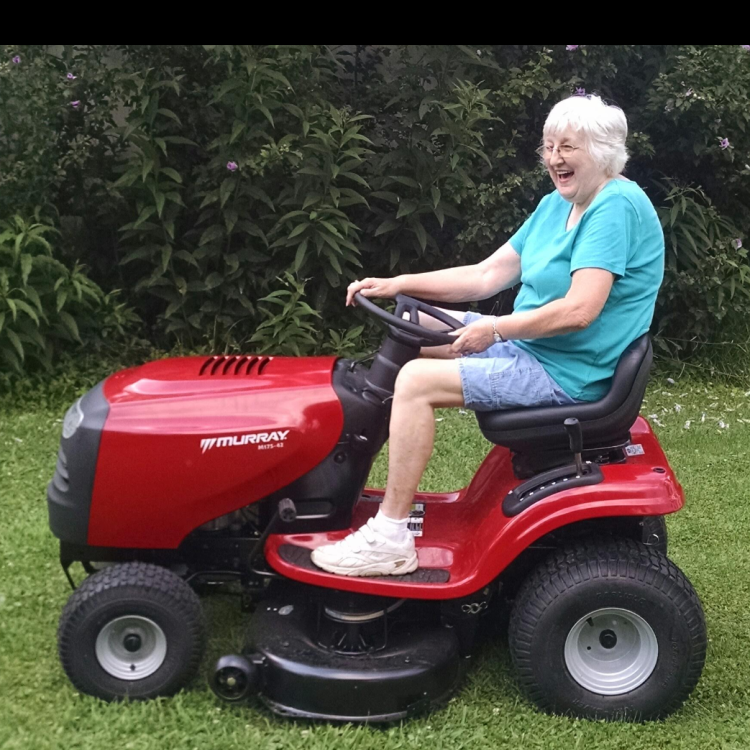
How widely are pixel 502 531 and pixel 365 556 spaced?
40 centimetres

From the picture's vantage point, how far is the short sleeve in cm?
258

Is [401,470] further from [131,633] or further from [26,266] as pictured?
[26,266]

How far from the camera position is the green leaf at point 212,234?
555 cm

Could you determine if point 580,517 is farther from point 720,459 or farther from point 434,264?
point 434,264

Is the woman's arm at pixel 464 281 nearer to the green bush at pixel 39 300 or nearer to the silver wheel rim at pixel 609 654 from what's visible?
the silver wheel rim at pixel 609 654

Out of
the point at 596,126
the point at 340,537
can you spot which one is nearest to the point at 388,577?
the point at 340,537

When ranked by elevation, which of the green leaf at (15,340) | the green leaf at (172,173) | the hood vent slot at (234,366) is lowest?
the green leaf at (15,340)

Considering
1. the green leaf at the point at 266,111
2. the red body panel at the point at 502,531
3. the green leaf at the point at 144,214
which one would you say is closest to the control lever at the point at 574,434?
the red body panel at the point at 502,531

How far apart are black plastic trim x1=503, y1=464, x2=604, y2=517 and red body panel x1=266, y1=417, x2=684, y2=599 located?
23 millimetres

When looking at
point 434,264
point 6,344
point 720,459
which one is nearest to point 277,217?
point 434,264

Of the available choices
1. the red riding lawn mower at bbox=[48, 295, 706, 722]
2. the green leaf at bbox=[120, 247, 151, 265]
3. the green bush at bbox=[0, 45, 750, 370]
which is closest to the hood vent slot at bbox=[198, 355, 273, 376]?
the red riding lawn mower at bbox=[48, 295, 706, 722]

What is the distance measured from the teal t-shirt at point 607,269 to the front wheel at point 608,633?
1.62 ft

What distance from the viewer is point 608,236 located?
2586mm

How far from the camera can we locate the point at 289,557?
9.04 feet
